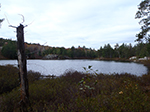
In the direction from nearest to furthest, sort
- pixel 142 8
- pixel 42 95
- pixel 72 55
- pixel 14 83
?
pixel 42 95 → pixel 14 83 → pixel 142 8 → pixel 72 55

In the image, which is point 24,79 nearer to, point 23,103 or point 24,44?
point 23,103

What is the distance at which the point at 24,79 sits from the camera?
351cm

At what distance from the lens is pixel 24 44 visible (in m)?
3.71

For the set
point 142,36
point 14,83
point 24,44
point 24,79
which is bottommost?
point 14,83

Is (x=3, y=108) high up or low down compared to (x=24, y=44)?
down

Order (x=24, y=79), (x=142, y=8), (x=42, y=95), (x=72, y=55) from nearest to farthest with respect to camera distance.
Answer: (x=24, y=79)
(x=42, y=95)
(x=142, y=8)
(x=72, y=55)

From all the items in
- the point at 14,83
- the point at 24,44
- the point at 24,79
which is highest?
the point at 24,44

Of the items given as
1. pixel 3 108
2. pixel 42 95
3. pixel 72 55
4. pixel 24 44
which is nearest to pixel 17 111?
pixel 3 108

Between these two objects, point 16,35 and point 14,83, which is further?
point 14,83

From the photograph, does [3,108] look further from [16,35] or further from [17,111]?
[16,35]

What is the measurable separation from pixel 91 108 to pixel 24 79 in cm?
242

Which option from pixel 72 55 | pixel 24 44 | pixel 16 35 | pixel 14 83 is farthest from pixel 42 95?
pixel 72 55

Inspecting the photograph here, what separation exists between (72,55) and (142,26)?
104914 mm

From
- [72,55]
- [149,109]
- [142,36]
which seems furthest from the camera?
[72,55]
